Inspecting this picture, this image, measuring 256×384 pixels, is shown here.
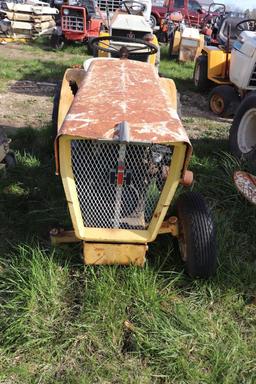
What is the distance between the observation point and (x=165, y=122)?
2.49 m

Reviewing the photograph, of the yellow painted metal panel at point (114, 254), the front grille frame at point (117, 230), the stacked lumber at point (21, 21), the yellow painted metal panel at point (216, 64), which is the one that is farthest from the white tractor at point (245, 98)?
the stacked lumber at point (21, 21)

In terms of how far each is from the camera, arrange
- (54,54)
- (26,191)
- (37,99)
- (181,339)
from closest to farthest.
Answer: (181,339), (26,191), (37,99), (54,54)

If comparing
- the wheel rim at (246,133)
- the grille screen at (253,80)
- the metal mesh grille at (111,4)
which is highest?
the metal mesh grille at (111,4)

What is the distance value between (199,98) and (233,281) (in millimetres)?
5589

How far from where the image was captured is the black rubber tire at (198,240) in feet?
8.86

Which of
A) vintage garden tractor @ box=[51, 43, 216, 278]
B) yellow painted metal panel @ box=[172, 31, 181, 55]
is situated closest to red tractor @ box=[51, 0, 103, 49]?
yellow painted metal panel @ box=[172, 31, 181, 55]

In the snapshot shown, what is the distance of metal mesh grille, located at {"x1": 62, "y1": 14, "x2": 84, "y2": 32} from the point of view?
1133cm

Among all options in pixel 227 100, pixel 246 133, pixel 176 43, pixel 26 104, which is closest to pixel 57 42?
pixel 176 43

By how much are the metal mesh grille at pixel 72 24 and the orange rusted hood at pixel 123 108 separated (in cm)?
869

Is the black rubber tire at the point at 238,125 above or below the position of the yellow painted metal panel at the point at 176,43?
above

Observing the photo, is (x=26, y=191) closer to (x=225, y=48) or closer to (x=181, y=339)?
(x=181, y=339)

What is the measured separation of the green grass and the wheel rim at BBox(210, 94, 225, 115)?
3733 mm

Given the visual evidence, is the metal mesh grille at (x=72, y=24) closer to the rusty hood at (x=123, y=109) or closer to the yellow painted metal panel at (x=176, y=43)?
the yellow painted metal panel at (x=176, y=43)

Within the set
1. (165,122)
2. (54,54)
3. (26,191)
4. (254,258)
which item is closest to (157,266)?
(254,258)
